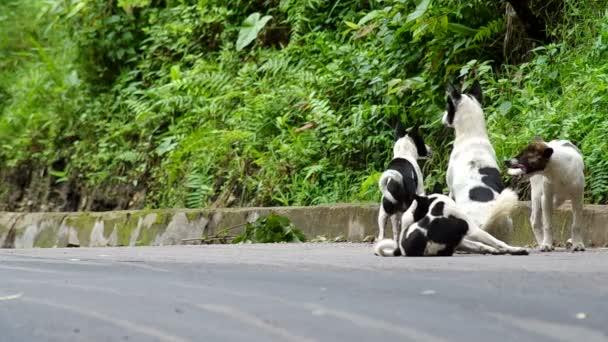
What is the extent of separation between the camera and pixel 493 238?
31.3ft

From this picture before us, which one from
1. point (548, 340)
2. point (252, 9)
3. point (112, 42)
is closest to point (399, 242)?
point (548, 340)

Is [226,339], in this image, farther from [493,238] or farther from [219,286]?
[493,238]

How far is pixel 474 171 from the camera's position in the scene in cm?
1059

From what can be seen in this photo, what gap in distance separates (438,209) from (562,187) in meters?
1.12

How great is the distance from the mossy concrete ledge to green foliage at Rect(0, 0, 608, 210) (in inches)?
25.3

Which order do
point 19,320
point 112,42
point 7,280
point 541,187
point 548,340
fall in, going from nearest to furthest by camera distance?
point 548,340, point 19,320, point 7,280, point 541,187, point 112,42

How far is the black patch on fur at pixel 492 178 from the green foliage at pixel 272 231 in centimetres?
296

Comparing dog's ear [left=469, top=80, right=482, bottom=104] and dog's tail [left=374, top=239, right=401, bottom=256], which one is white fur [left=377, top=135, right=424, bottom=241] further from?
dog's tail [left=374, top=239, right=401, bottom=256]

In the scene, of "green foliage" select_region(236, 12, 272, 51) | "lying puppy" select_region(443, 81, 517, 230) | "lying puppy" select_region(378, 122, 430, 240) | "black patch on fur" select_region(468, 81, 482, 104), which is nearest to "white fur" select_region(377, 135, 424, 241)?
"lying puppy" select_region(378, 122, 430, 240)

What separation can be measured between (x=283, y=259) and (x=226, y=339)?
182 inches

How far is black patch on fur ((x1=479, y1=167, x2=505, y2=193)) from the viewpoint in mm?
10383

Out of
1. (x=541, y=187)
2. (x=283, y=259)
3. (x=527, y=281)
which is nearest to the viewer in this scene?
(x=527, y=281)

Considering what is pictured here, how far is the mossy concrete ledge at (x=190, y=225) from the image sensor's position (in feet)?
35.6

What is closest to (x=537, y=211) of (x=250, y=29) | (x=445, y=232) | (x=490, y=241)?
(x=490, y=241)
